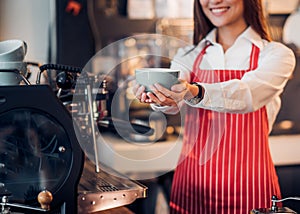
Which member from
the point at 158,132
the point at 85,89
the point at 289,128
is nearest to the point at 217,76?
the point at 158,132

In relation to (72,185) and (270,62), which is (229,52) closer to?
(270,62)

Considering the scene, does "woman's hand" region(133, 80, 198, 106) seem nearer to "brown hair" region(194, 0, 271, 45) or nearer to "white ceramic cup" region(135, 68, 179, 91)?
"white ceramic cup" region(135, 68, 179, 91)

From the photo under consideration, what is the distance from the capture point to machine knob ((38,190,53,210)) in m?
1.12

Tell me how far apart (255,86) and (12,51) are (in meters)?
0.70

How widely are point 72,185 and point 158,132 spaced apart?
0.35 meters

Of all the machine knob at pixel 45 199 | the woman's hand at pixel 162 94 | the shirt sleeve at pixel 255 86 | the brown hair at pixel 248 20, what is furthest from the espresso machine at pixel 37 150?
the brown hair at pixel 248 20

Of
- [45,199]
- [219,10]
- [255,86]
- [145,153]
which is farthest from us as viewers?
[219,10]

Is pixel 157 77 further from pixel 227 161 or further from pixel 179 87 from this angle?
pixel 227 161

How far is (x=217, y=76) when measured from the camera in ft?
6.07

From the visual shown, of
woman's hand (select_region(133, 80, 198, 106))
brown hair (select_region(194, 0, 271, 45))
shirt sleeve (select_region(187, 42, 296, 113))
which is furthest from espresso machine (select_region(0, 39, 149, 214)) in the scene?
brown hair (select_region(194, 0, 271, 45))

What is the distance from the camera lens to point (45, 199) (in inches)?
44.1

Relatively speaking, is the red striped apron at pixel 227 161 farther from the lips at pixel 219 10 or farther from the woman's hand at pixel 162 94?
the woman's hand at pixel 162 94

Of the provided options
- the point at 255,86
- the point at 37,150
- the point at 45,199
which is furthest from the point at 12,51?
the point at 255,86

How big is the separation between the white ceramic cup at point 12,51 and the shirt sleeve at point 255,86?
444mm
